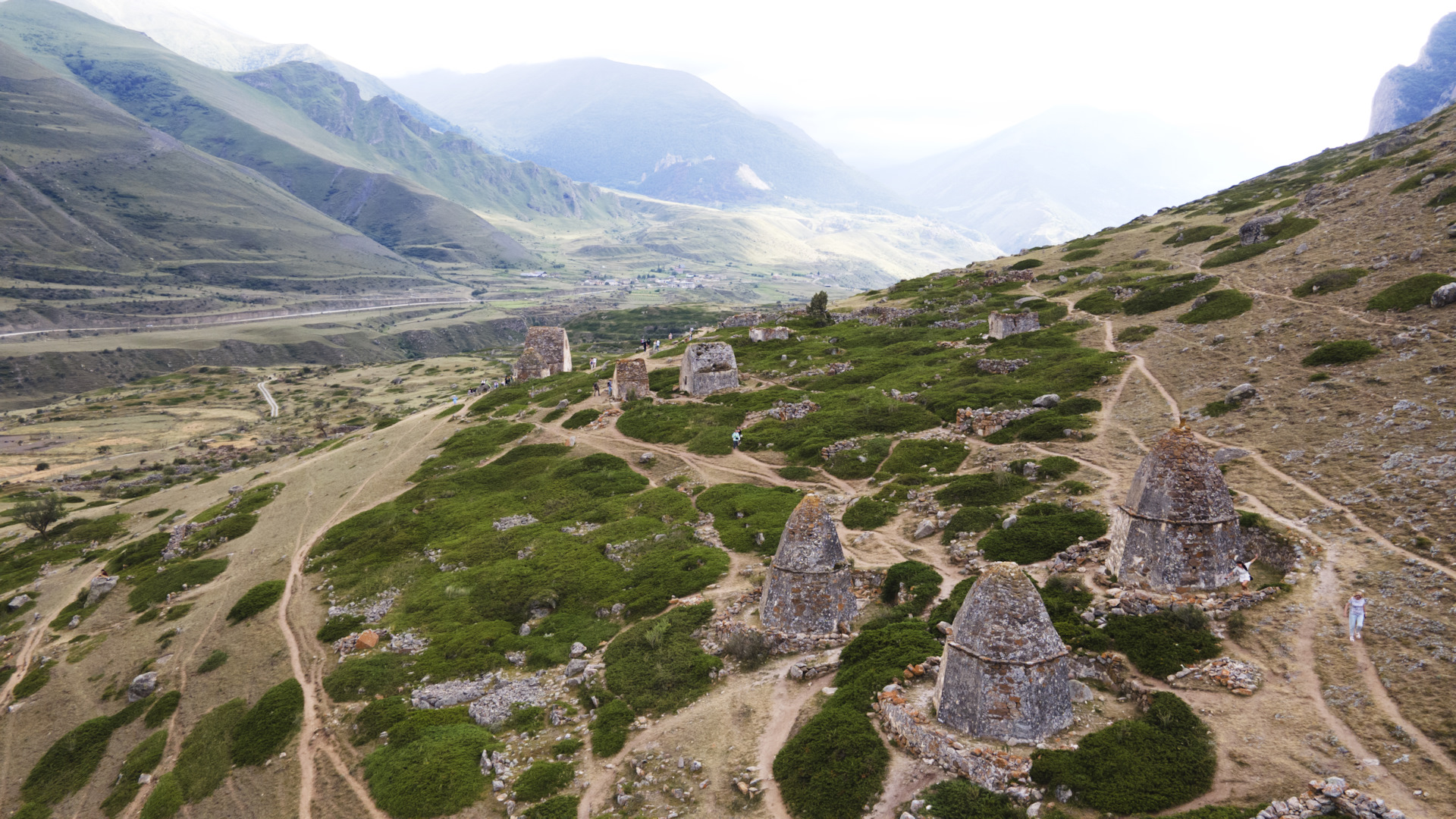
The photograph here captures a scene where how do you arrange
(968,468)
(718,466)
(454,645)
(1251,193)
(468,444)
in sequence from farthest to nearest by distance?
1. (1251,193)
2. (468,444)
3. (718,466)
4. (968,468)
5. (454,645)

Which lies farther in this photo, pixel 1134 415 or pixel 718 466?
pixel 718 466

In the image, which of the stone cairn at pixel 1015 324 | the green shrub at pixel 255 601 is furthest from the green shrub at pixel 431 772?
the stone cairn at pixel 1015 324

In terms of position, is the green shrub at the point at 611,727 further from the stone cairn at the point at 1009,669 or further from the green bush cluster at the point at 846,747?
the stone cairn at the point at 1009,669

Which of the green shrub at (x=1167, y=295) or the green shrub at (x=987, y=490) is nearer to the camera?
the green shrub at (x=987, y=490)

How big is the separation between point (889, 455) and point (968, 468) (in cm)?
546

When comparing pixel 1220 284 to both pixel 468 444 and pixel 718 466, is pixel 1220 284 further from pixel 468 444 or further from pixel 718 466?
pixel 468 444

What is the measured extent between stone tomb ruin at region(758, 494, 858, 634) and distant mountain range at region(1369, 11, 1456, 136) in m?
259

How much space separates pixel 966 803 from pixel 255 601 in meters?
39.0

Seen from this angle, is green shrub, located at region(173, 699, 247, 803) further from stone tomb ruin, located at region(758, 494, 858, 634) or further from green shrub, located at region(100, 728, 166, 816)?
stone tomb ruin, located at region(758, 494, 858, 634)

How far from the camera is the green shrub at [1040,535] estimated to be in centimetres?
2553

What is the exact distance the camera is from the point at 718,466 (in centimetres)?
4444

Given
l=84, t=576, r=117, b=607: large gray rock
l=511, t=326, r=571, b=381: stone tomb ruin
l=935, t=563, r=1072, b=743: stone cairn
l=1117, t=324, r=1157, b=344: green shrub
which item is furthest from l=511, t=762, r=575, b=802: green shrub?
l=511, t=326, r=571, b=381: stone tomb ruin

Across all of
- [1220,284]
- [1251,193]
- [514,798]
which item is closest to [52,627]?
[514,798]

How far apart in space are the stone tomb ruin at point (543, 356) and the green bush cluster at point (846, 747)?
6668 cm
